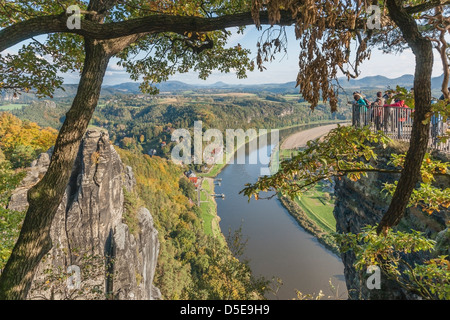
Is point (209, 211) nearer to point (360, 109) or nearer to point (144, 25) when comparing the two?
point (360, 109)

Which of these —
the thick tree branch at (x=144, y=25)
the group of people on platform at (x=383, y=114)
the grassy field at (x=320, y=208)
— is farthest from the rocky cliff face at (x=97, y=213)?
the grassy field at (x=320, y=208)

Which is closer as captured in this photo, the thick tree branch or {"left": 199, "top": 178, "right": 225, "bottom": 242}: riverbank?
the thick tree branch

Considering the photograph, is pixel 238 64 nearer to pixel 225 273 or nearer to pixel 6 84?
pixel 6 84

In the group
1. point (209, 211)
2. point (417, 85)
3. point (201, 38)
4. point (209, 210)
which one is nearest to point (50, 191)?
point (201, 38)

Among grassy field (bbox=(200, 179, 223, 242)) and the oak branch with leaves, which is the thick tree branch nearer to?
the oak branch with leaves

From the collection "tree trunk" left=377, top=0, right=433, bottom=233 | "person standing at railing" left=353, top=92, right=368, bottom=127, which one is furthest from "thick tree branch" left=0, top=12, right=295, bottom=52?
"person standing at railing" left=353, top=92, right=368, bottom=127

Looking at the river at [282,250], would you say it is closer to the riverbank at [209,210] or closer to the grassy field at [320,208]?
the riverbank at [209,210]
